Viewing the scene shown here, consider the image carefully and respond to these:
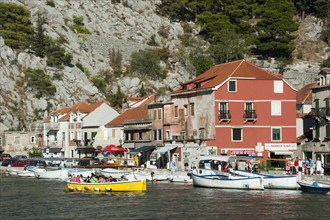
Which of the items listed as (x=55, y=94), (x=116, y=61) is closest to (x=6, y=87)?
(x=55, y=94)

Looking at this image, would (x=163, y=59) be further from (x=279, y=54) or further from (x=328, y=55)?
(x=328, y=55)

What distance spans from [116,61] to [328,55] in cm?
4551

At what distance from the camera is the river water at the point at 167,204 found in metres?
56.0

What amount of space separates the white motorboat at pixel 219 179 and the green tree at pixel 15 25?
83.6m

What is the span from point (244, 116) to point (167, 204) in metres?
34.6

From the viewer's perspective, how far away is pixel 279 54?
167 meters

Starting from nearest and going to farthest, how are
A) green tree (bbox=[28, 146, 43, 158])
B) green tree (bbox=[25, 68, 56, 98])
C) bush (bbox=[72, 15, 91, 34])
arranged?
green tree (bbox=[28, 146, 43, 158]), green tree (bbox=[25, 68, 56, 98]), bush (bbox=[72, 15, 91, 34])

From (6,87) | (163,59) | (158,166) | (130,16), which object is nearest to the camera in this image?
(158,166)

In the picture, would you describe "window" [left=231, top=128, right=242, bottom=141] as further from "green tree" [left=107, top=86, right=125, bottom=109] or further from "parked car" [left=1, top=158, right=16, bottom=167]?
"green tree" [left=107, top=86, right=125, bottom=109]

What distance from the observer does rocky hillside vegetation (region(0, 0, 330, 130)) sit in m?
152

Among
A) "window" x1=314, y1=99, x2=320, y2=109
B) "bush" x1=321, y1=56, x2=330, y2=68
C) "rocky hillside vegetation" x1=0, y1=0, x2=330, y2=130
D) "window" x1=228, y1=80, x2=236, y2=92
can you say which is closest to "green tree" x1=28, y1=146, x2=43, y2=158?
"rocky hillside vegetation" x1=0, y1=0, x2=330, y2=130

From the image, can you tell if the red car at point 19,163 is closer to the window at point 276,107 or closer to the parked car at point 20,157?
the parked car at point 20,157

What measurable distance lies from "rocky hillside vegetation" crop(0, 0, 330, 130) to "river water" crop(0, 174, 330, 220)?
239 ft

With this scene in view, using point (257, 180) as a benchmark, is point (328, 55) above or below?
above
